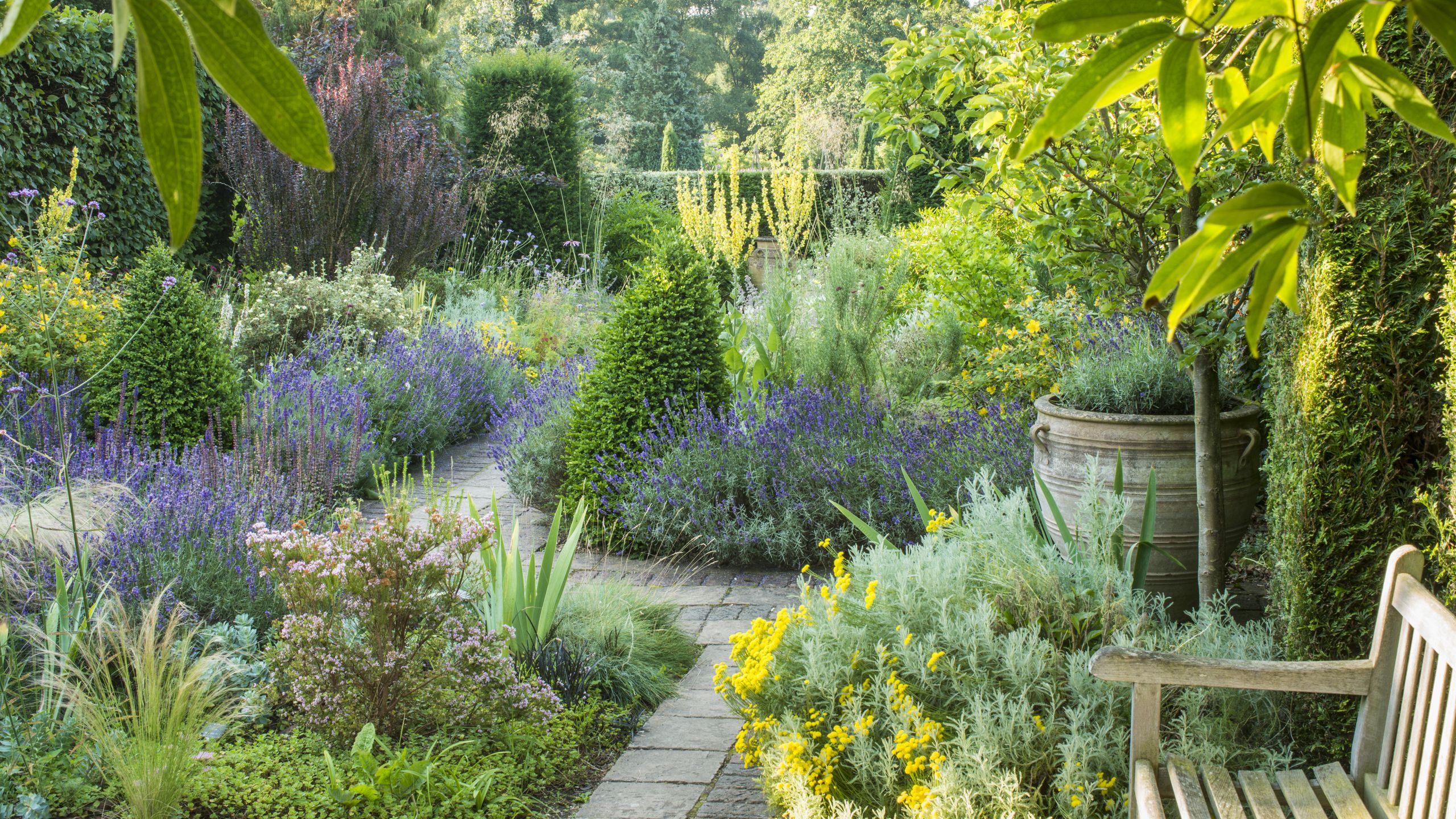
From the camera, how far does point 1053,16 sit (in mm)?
572

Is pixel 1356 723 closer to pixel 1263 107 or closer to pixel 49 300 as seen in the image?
pixel 1263 107

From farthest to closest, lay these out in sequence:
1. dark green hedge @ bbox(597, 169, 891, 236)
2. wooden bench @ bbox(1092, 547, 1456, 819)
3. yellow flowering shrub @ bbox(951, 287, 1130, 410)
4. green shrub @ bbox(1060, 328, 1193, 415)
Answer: dark green hedge @ bbox(597, 169, 891, 236), yellow flowering shrub @ bbox(951, 287, 1130, 410), green shrub @ bbox(1060, 328, 1193, 415), wooden bench @ bbox(1092, 547, 1456, 819)

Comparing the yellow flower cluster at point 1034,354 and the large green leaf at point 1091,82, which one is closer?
the large green leaf at point 1091,82

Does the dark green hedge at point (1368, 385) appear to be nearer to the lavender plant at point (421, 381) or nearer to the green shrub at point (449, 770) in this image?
the green shrub at point (449, 770)

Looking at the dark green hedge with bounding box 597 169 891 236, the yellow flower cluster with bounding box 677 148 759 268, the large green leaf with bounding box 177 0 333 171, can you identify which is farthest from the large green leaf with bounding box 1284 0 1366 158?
the dark green hedge with bounding box 597 169 891 236

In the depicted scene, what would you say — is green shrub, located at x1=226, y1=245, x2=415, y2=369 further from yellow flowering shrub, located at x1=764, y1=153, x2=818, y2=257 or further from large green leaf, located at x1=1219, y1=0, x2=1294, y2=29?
large green leaf, located at x1=1219, y1=0, x2=1294, y2=29

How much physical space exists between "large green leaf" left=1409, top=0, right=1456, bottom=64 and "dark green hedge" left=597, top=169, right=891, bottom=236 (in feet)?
43.0

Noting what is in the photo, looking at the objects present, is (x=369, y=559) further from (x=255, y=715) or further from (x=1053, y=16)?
(x=1053, y=16)

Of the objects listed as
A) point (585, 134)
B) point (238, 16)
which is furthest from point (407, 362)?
point (585, 134)

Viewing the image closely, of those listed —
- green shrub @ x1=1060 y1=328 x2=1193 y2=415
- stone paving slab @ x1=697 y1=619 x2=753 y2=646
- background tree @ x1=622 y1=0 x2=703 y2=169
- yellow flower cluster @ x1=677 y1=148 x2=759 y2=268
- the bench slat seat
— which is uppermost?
background tree @ x1=622 y1=0 x2=703 y2=169

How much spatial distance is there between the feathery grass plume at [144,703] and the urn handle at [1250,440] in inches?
128

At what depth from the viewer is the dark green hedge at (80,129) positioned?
6.55m

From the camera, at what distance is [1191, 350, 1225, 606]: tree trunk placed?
113 inches

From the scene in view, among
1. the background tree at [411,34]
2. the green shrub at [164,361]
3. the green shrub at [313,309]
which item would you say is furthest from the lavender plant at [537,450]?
the background tree at [411,34]
